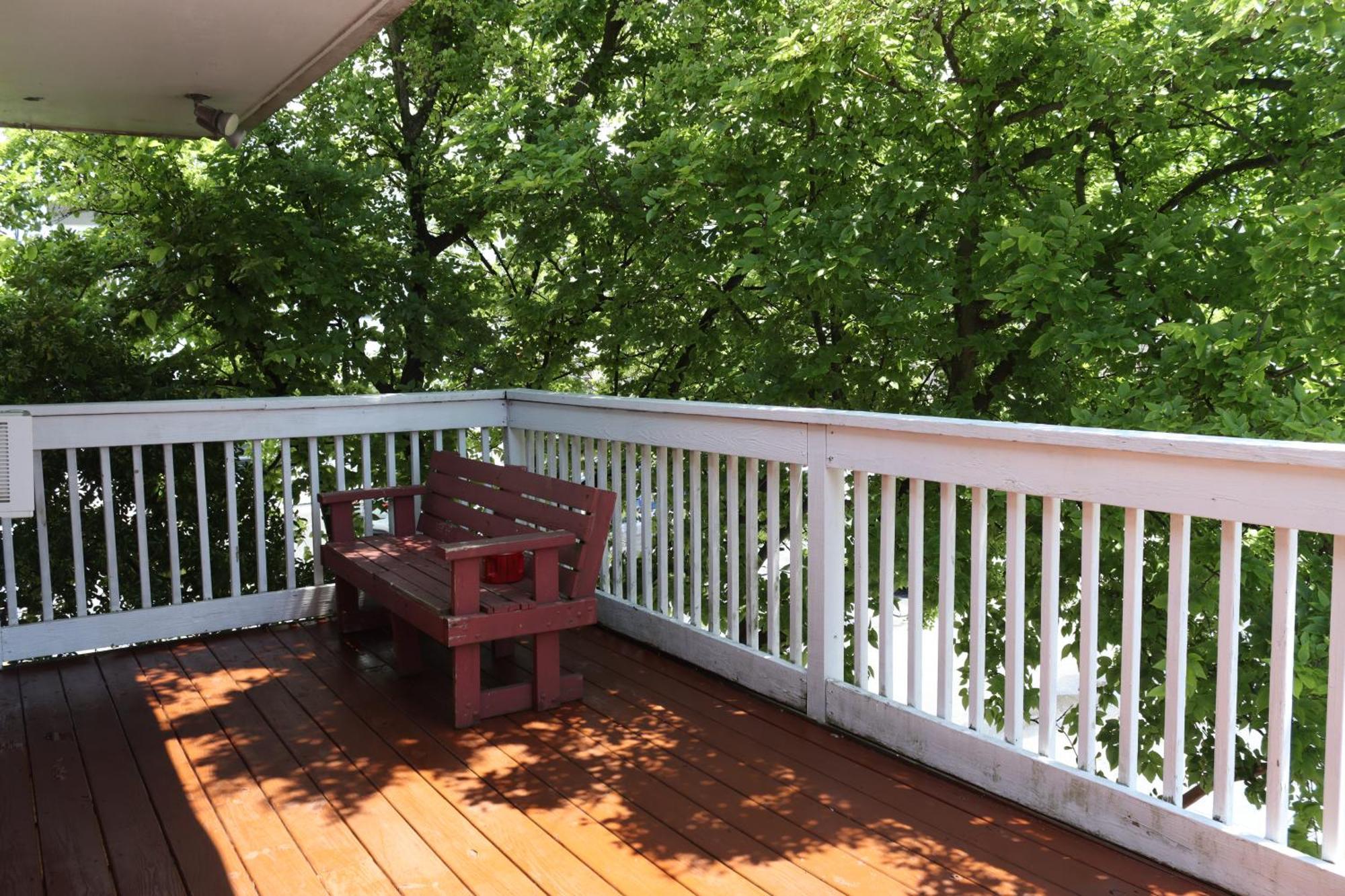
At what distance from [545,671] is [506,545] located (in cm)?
50

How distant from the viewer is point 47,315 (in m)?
5.43

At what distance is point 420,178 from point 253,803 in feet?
18.2

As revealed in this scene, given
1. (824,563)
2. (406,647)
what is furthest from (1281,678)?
(406,647)

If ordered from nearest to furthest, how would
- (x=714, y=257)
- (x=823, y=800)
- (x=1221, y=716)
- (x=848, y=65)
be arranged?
1. (x=1221, y=716)
2. (x=823, y=800)
3. (x=848, y=65)
4. (x=714, y=257)

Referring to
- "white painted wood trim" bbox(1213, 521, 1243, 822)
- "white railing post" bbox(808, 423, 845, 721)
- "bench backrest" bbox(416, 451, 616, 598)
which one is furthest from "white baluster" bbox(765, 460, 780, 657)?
"white painted wood trim" bbox(1213, 521, 1243, 822)

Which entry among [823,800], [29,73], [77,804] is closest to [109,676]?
[77,804]

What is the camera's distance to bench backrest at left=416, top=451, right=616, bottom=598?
350 centimetres

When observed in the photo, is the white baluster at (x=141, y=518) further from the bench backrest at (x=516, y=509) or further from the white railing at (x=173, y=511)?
the bench backrest at (x=516, y=509)

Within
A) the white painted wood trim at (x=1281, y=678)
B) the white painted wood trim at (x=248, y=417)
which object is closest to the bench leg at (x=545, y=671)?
the white painted wood trim at (x=248, y=417)

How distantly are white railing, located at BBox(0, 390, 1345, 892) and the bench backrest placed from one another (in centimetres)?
46

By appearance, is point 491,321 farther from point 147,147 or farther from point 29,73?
point 29,73

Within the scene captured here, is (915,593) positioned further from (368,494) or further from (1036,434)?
(368,494)

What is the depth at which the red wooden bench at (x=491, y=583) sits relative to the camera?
329 centimetres

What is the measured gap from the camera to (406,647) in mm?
3875
